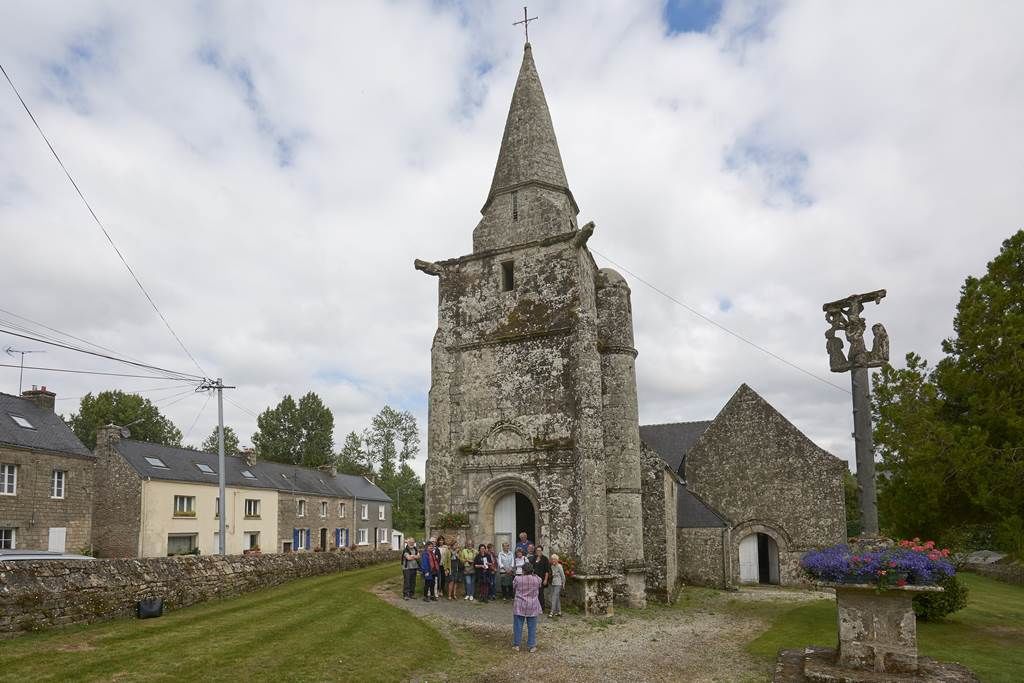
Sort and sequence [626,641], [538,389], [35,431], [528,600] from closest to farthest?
1. [528,600]
2. [626,641]
3. [538,389]
4. [35,431]

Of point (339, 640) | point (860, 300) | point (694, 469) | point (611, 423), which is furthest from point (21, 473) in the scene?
point (860, 300)

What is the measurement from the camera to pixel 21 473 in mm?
24609

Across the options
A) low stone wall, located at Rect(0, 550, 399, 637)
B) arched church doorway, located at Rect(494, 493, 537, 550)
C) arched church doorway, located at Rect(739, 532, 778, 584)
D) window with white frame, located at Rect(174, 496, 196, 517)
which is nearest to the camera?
low stone wall, located at Rect(0, 550, 399, 637)

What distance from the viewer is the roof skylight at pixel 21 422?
85.4 feet

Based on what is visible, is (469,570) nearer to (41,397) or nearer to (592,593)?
(592,593)

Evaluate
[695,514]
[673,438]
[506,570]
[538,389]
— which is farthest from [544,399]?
[673,438]

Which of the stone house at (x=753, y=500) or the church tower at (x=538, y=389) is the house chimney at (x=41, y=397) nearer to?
the church tower at (x=538, y=389)

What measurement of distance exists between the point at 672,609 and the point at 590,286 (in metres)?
9.58

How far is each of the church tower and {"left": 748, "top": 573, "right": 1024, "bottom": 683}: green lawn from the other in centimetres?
419

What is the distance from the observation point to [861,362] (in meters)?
11.1

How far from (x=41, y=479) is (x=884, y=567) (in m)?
29.2

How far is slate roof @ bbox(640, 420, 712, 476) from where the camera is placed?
29641 mm

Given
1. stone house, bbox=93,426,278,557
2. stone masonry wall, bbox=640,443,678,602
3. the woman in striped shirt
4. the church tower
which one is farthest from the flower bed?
stone house, bbox=93,426,278,557

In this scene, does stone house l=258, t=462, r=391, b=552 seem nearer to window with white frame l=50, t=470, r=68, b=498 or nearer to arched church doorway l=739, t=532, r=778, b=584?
window with white frame l=50, t=470, r=68, b=498
